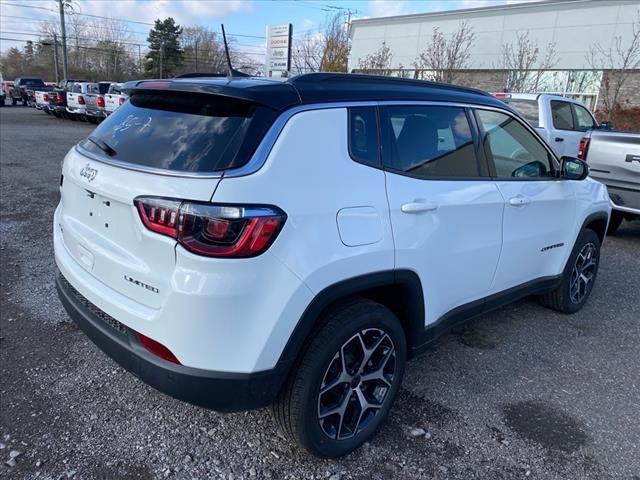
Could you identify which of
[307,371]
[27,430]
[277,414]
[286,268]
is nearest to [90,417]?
[27,430]

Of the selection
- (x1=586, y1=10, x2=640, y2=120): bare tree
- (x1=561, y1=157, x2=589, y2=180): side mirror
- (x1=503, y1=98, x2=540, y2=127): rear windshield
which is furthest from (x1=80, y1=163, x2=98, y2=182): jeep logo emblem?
(x1=586, y1=10, x2=640, y2=120): bare tree

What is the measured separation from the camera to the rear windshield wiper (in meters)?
2.49

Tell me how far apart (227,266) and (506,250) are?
2136 mm

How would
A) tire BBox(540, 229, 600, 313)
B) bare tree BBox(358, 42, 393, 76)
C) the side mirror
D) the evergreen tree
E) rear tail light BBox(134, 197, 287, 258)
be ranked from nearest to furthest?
1. rear tail light BBox(134, 197, 287, 258)
2. the side mirror
3. tire BBox(540, 229, 600, 313)
4. bare tree BBox(358, 42, 393, 76)
5. the evergreen tree

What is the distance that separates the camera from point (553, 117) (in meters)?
9.05

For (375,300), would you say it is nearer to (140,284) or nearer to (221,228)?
(221,228)

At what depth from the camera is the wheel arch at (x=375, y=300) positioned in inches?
85.3

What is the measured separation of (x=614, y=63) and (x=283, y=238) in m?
27.4

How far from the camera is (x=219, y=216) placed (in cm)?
194

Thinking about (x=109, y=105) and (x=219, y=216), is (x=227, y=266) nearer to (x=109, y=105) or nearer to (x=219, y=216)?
(x=219, y=216)

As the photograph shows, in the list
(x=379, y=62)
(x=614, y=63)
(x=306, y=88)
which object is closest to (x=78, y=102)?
(x=379, y=62)

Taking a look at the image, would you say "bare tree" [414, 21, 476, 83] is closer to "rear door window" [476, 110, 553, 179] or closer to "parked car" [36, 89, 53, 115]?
"parked car" [36, 89, 53, 115]

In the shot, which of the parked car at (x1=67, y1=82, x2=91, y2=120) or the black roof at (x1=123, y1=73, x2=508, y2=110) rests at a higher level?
the black roof at (x1=123, y1=73, x2=508, y2=110)

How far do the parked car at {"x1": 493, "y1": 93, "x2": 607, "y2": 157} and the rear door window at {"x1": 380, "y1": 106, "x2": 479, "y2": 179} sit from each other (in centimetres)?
635
